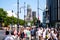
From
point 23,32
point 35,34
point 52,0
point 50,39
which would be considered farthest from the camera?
point 52,0

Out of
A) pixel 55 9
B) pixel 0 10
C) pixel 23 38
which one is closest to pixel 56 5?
pixel 55 9

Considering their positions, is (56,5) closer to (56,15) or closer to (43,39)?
(56,15)

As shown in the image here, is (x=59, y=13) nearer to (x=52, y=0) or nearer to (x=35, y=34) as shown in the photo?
(x=52, y=0)

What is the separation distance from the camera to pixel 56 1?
76.8 metres

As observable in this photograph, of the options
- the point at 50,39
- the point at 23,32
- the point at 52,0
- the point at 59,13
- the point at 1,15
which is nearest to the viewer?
the point at 50,39

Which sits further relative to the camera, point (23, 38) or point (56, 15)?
point (56, 15)

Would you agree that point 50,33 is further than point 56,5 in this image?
No

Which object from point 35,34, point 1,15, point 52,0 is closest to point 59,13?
point 52,0

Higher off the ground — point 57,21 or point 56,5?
point 56,5

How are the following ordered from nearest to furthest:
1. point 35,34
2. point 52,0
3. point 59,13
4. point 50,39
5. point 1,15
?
point 50,39
point 35,34
point 59,13
point 52,0
point 1,15

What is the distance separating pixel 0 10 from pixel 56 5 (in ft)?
218

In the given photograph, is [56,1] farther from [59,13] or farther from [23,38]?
[23,38]

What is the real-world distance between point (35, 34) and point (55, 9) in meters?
52.7

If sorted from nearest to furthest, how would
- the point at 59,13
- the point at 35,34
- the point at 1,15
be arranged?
1. the point at 35,34
2. the point at 59,13
3. the point at 1,15
